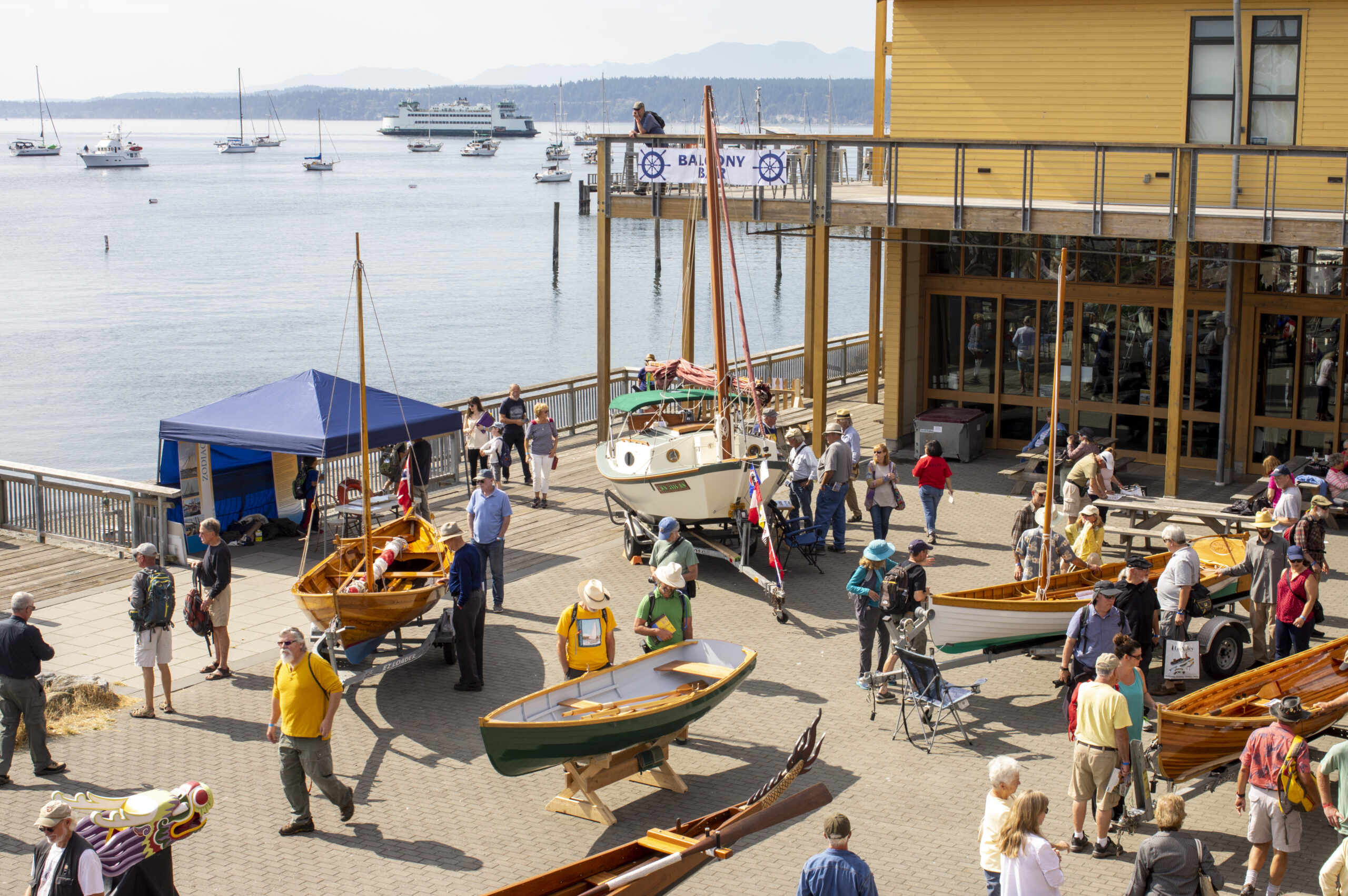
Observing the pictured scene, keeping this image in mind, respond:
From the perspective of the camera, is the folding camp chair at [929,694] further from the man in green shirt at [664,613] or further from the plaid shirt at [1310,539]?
the plaid shirt at [1310,539]

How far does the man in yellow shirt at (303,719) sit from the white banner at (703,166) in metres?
13.5

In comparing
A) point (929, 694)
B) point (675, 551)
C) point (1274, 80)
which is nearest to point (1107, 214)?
point (1274, 80)

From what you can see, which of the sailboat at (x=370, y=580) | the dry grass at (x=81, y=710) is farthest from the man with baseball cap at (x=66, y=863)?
the sailboat at (x=370, y=580)

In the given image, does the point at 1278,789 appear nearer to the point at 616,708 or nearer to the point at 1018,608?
the point at 1018,608

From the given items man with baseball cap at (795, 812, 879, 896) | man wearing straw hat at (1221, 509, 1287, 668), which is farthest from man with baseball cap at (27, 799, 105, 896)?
man wearing straw hat at (1221, 509, 1287, 668)

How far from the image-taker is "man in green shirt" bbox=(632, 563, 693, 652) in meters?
12.1

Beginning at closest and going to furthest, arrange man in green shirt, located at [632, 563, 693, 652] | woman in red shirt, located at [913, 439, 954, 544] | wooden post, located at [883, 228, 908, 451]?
man in green shirt, located at [632, 563, 693, 652], woman in red shirt, located at [913, 439, 954, 544], wooden post, located at [883, 228, 908, 451]

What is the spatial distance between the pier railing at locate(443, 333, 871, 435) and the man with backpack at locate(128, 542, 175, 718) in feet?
33.0

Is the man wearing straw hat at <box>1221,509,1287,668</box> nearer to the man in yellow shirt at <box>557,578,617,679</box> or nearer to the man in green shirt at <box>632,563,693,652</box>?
the man in green shirt at <box>632,563,693,652</box>

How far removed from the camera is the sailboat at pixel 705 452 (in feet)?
55.9

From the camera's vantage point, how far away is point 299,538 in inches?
771

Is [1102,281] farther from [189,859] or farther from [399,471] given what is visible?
[189,859]

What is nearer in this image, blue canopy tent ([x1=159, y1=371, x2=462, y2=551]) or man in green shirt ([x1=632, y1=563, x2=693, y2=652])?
man in green shirt ([x1=632, y1=563, x2=693, y2=652])

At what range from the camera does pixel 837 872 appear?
293 inches
